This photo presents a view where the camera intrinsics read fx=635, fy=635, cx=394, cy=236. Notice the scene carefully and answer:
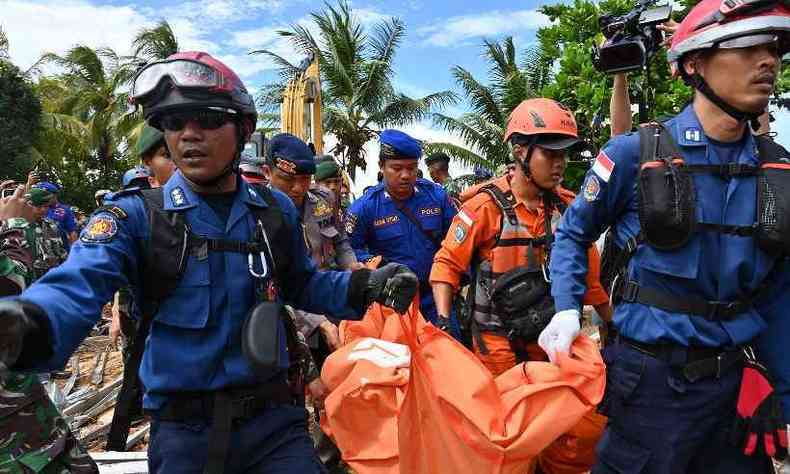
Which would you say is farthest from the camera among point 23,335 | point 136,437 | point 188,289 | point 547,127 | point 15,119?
point 15,119

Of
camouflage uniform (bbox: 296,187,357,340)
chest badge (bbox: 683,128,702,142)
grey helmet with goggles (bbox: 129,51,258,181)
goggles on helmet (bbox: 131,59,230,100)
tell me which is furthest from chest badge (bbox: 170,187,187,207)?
camouflage uniform (bbox: 296,187,357,340)

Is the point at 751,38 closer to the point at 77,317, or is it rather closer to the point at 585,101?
the point at 77,317

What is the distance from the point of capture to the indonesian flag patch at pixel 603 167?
2.49 m

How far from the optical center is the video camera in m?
3.49

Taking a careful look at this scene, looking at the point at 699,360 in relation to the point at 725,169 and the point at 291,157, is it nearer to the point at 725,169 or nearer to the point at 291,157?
the point at 725,169

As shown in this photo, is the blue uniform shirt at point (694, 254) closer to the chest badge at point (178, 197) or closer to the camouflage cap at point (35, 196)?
the chest badge at point (178, 197)

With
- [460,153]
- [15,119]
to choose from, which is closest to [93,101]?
[15,119]

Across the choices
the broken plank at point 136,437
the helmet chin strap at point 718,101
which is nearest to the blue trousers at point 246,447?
the helmet chin strap at point 718,101

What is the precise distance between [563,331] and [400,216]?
2786 mm

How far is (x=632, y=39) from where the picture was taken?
349 cm

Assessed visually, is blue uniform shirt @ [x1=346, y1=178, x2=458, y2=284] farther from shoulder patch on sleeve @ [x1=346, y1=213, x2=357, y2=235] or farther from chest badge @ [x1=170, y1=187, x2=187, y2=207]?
chest badge @ [x1=170, y1=187, x2=187, y2=207]

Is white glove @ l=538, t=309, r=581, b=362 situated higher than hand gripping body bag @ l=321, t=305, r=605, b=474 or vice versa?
white glove @ l=538, t=309, r=581, b=362

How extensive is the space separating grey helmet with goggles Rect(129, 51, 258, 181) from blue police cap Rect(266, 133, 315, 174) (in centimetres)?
213

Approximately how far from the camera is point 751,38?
2229 mm
